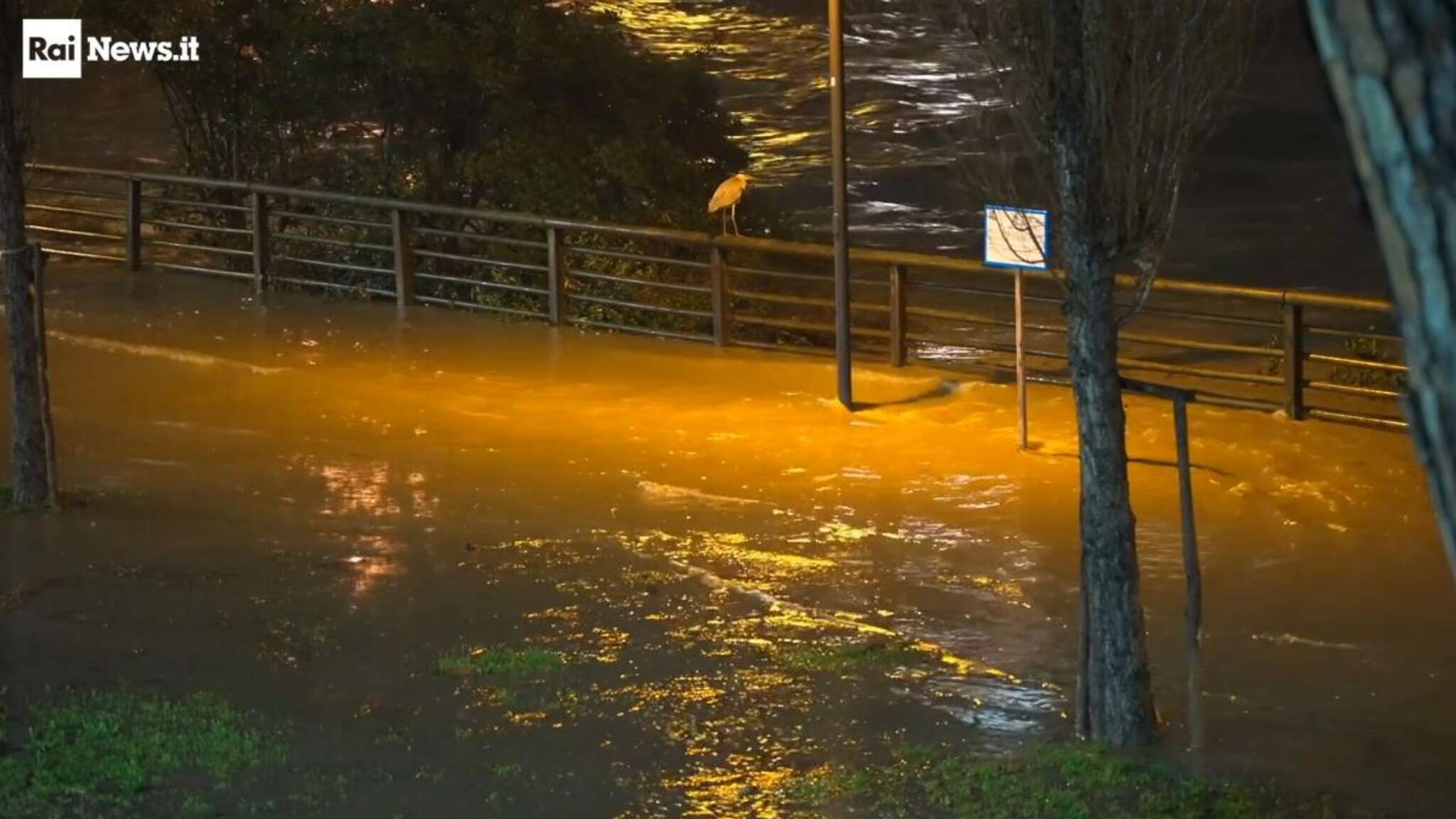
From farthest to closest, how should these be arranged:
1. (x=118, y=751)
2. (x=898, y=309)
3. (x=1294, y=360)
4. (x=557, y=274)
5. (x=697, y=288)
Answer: (x=557, y=274) → (x=697, y=288) → (x=898, y=309) → (x=1294, y=360) → (x=118, y=751)

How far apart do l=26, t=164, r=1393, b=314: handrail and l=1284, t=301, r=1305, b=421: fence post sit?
0.26ft

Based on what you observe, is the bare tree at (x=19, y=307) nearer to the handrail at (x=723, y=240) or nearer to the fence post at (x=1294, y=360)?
the handrail at (x=723, y=240)

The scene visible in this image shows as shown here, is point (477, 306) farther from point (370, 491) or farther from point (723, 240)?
point (370, 491)

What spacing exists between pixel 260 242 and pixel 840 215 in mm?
7044

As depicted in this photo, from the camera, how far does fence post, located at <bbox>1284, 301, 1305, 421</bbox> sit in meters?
13.9

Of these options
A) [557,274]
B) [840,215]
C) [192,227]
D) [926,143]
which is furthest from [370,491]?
[926,143]

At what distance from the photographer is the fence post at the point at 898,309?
51.2 feet

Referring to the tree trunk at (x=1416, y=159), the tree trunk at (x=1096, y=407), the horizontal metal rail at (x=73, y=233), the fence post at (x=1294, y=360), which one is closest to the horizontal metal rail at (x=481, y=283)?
the horizontal metal rail at (x=73, y=233)

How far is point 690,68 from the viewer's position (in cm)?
2156

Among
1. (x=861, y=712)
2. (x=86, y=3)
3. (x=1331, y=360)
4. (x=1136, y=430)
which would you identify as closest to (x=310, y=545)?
(x=861, y=712)

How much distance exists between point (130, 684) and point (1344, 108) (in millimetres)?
6887

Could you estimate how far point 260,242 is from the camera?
19.3m

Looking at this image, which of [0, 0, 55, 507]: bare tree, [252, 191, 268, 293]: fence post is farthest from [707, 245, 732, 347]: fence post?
[0, 0, 55, 507]: bare tree

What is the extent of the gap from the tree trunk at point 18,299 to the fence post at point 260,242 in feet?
26.2
